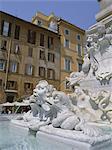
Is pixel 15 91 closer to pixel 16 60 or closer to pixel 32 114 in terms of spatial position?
pixel 16 60

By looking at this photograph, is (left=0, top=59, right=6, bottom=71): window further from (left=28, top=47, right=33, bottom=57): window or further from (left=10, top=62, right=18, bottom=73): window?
(left=28, top=47, right=33, bottom=57): window

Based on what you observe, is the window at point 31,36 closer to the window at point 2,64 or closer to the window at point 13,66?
the window at point 13,66

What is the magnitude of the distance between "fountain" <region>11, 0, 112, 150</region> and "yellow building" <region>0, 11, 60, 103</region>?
17553 mm

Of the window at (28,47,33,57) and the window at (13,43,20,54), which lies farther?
the window at (28,47,33,57)

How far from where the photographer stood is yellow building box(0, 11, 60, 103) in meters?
21.8

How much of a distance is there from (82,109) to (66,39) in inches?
1023

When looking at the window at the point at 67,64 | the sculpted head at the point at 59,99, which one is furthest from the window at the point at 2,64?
the sculpted head at the point at 59,99

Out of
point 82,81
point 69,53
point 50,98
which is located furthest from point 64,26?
point 50,98

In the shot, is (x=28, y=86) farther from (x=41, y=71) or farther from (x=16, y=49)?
(x=16, y=49)

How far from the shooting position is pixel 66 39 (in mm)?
29172

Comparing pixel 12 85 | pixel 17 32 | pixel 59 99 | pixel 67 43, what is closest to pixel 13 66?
pixel 12 85

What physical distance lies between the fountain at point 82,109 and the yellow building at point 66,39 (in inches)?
864

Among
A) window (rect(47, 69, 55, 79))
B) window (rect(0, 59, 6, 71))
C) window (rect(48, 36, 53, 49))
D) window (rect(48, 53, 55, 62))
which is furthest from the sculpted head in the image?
window (rect(48, 36, 53, 49))

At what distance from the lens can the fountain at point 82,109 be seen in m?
2.33
